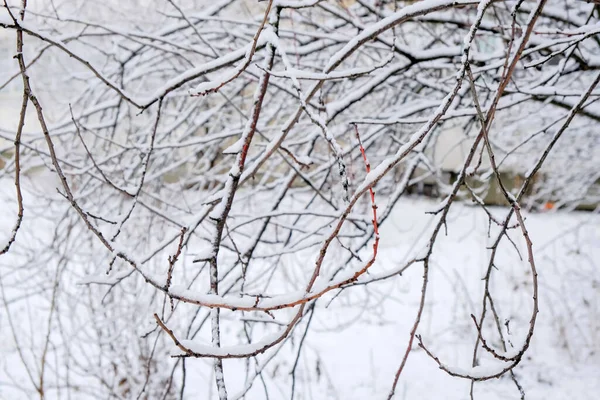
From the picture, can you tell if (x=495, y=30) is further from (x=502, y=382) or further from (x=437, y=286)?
(x=437, y=286)

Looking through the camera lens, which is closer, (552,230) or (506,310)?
(506,310)

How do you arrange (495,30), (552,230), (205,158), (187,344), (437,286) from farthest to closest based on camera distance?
(552,230) < (437,286) < (205,158) < (495,30) < (187,344)

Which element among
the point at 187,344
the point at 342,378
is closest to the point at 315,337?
the point at 342,378

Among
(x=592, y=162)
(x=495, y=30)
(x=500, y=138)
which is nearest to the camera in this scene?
(x=495, y=30)

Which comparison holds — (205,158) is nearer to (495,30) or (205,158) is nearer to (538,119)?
(495,30)

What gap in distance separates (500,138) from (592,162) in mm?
1021

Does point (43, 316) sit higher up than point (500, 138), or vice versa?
point (500, 138)

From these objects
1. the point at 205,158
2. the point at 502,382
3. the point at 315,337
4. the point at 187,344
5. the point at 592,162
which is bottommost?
the point at 187,344

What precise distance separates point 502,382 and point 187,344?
484 cm

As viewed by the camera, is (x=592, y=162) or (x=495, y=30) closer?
(x=495, y=30)

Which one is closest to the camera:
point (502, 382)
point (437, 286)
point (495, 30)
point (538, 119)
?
point (495, 30)

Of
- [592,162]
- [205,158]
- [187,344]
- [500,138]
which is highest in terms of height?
[500,138]

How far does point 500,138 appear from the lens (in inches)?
257

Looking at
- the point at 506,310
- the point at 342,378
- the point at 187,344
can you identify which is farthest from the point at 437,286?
the point at 187,344
